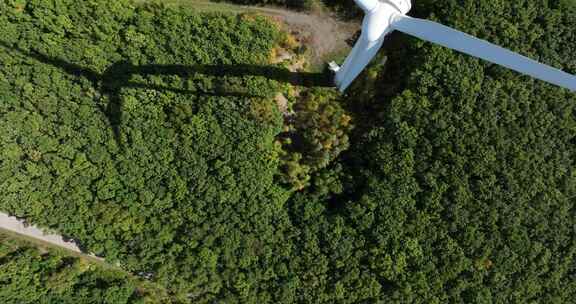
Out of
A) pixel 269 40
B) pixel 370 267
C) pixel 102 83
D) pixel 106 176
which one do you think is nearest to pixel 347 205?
pixel 370 267

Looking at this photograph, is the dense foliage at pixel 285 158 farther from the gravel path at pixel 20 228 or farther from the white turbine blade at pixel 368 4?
the white turbine blade at pixel 368 4

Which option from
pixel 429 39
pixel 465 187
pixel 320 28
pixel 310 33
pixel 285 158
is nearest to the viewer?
pixel 429 39

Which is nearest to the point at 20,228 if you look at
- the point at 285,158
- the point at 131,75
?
the point at 131,75

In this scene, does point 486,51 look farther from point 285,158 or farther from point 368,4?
point 285,158

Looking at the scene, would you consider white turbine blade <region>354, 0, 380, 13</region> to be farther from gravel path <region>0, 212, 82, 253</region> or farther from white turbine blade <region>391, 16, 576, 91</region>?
gravel path <region>0, 212, 82, 253</region>

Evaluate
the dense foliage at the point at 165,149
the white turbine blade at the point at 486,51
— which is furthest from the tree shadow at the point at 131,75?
the white turbine blade at the point at 486,51
